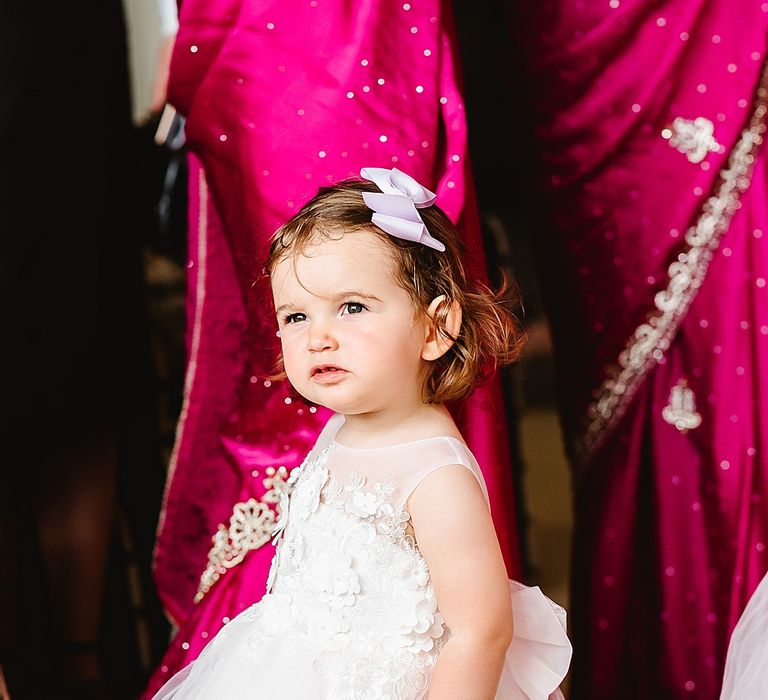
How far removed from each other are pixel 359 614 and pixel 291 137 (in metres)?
0.44

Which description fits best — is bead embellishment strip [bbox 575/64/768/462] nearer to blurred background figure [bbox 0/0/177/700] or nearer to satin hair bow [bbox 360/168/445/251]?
satin hair bow [bbox 360/168/445/251]

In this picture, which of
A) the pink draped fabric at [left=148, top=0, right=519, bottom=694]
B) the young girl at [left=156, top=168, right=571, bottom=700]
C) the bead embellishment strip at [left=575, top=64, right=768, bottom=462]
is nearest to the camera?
the young girl at [left=156, top=168, right=571, bottom=700]

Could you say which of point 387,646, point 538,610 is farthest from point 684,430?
point 387,646

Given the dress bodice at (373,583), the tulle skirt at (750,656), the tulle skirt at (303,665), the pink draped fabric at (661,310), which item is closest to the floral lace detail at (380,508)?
the dress bodice at (373,583)

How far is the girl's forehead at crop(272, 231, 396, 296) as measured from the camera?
76 centimetres

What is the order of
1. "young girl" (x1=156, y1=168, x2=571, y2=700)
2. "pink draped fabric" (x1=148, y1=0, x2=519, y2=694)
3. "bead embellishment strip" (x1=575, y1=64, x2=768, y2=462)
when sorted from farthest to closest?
"bead embellishment strip" (x1=575, y1=64, x2=768, y2=462) → "pink draped fabric" (x1=148, y1=0, x2=519, y2=694) → "young girl" (x1=156, y1=168, x2=571, y2=700)

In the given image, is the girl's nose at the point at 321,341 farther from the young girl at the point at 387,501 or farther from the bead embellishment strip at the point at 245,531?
the bead embellishment strip at the point at 245,531

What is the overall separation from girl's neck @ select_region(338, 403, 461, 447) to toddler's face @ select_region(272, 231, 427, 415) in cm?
4

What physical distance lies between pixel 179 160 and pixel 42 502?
1.60ft

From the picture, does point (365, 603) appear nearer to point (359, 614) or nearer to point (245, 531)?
point (359, 614)

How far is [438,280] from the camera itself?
79cm

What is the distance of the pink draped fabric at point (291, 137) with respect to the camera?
936 millimetres

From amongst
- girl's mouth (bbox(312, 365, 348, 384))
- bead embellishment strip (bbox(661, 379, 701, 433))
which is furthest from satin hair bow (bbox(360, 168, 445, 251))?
bead embellishment strip (bbox(661, 379, 701, 433))


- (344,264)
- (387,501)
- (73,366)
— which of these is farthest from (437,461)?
(73,366)
